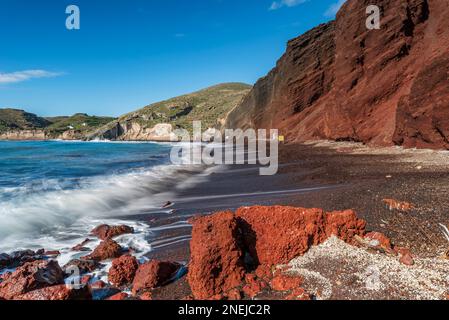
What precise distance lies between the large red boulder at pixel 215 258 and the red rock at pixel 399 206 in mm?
2939

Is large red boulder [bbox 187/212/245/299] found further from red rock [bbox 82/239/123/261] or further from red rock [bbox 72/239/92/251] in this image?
red rock [bbox 72/239/92/251]

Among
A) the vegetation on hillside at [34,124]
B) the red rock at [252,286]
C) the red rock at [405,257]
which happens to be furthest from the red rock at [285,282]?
the vegetation on hillside at [34,124]

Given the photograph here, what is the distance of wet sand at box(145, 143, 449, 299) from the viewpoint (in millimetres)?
3785

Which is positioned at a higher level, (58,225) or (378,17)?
(378,17)

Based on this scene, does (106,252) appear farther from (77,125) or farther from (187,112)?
(77,125)

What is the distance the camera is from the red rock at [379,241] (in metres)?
3.33

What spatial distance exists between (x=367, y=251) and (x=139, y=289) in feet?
8.65

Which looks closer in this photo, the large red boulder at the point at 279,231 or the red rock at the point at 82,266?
the large red boulder at the point at 279,231

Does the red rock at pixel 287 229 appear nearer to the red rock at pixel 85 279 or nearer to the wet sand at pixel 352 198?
the wet sand at pixel 352 198

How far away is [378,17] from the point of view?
803 inches

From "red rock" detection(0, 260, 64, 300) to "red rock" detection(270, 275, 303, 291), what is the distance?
258cm

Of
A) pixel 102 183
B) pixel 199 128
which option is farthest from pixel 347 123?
pixel 199 128

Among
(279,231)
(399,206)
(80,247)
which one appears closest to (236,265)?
(279,231)
